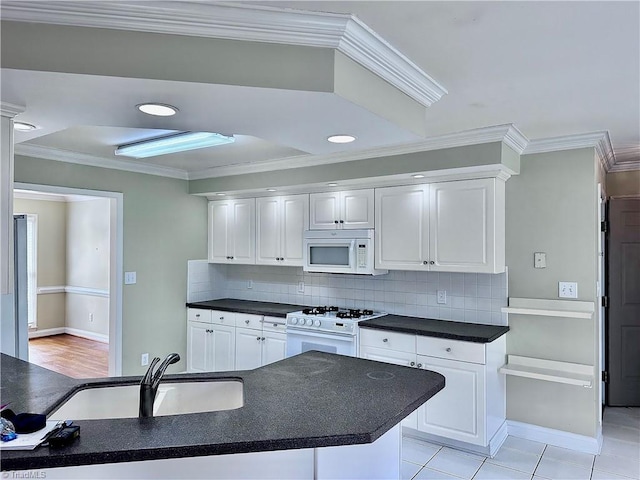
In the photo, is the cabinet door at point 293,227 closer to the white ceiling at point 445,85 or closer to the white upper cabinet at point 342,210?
the white upper cabinet at point 342,210

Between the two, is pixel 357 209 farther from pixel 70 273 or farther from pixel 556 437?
pixel 70 273

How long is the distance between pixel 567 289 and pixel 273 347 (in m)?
2.63

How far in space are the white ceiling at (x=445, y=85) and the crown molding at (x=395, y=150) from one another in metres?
0.25

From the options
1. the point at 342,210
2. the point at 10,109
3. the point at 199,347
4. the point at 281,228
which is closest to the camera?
the point at 10,109

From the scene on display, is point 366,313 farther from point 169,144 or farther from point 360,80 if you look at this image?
point 360,80

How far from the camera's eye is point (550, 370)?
3.40 metres

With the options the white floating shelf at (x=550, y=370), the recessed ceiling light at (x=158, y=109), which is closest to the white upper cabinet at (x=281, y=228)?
the white floating shelf at (x=550, y=370)

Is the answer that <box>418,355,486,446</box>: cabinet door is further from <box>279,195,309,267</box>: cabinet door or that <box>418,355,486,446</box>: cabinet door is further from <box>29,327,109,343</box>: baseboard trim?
<box>29,327,109,343</box>: baseboard trim

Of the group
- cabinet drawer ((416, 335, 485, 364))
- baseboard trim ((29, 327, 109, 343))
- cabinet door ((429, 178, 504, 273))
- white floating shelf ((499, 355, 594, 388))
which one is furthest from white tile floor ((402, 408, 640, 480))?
baseboard trim ((29, 327, 109, 343))

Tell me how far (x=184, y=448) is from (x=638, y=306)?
448cm

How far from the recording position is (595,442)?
326 centimetres

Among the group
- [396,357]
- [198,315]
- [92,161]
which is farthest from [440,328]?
[92,161]

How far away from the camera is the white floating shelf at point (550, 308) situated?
3.26 meters

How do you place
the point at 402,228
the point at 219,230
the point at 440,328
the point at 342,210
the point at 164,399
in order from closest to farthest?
the point at 164,399 < the point at 440,328 < the point at 402,228 < the point at 342,210 < the point at 219,230
